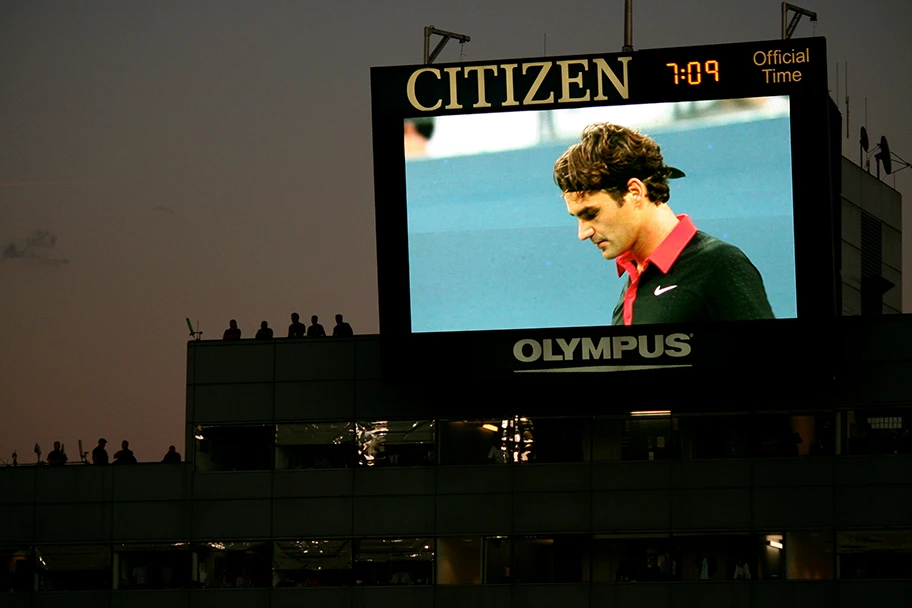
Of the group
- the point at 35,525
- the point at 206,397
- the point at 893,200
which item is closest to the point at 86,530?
the point at 35,525

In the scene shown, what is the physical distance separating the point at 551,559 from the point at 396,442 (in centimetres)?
579

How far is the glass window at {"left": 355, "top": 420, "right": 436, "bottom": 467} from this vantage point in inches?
2219

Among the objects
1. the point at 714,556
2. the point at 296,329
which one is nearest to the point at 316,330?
the point at 296,329

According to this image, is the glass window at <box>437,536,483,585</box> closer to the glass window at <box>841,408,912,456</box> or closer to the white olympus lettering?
the white olympus lettering

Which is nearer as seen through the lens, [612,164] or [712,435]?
[612,164]

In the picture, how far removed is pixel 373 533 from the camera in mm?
56219

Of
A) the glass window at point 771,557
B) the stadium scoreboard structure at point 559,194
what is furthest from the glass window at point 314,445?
the glass window at point 771,557

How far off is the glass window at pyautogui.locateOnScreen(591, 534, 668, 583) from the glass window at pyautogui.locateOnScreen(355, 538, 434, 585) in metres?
4.95

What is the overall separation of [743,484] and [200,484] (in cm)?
1627

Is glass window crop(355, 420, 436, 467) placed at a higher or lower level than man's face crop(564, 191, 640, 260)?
lower

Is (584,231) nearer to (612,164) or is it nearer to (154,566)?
(612,164)

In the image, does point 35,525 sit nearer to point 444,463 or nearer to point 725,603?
point 444,463

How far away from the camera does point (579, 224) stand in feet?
174

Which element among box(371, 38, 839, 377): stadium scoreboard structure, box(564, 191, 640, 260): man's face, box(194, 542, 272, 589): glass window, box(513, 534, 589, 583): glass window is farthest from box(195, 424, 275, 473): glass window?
box(564, 191, 640, 260): man's face
